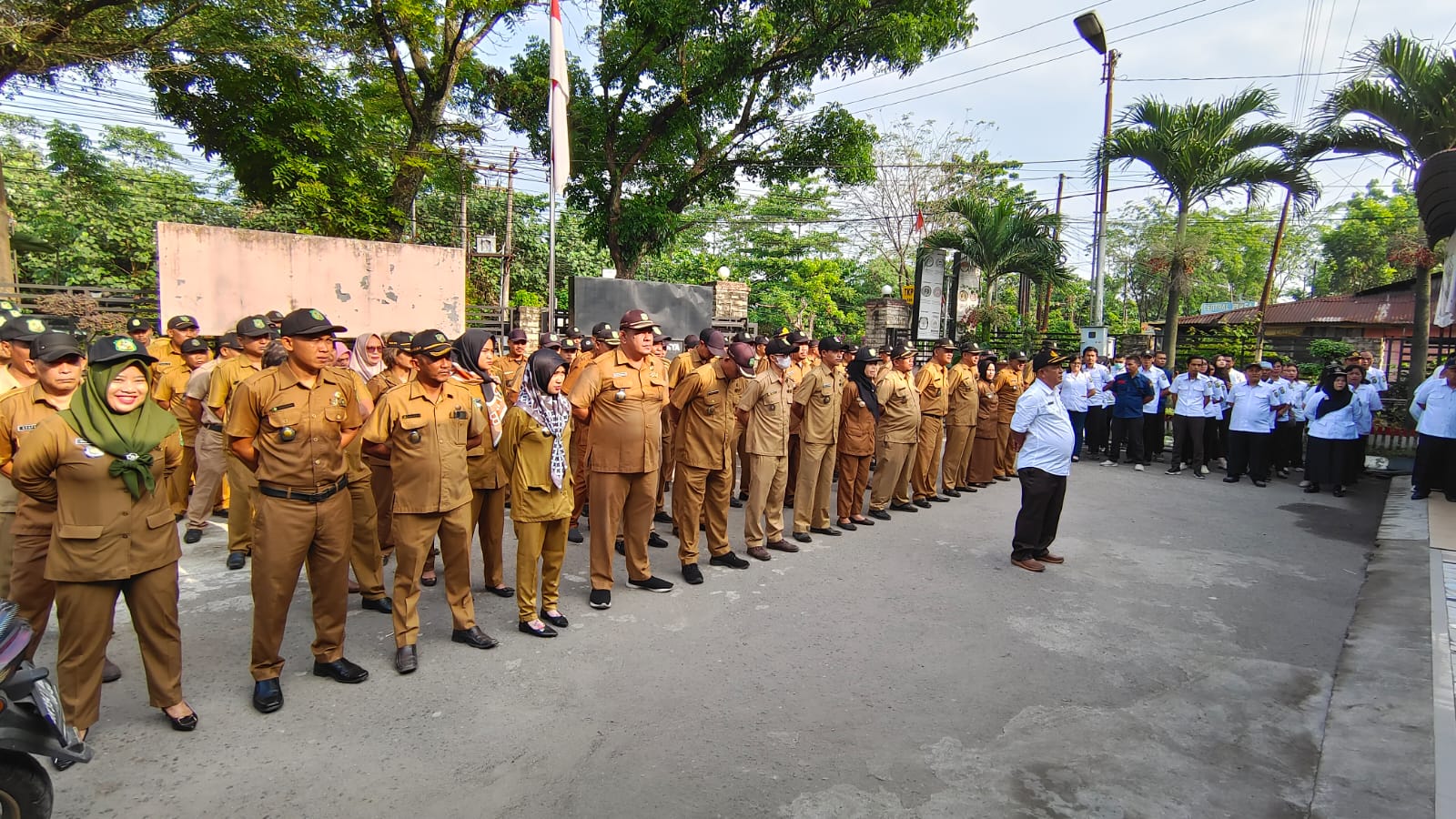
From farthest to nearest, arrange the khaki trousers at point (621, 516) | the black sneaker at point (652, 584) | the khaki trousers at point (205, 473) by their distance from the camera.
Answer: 1. the khaki trousers at point (205, 473)
2. the black sneaker at point (652, 584)
3. the khaki trousers at point (621, 516)

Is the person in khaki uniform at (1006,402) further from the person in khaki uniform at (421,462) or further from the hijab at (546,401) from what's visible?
the person in khaki uniform at (421,462)

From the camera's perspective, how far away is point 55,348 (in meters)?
3.57

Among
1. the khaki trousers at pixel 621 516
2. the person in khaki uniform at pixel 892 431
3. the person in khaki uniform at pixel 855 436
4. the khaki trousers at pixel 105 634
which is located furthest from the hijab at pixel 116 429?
the person in khaki uniform at pixel 892 431

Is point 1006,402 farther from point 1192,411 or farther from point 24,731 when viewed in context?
point 24,731

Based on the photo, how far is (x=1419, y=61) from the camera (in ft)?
32.7

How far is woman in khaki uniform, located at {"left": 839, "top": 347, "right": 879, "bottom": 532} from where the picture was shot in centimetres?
743

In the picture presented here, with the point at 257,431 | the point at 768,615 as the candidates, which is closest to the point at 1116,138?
the point at 768,615

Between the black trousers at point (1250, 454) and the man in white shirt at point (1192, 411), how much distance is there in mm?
387

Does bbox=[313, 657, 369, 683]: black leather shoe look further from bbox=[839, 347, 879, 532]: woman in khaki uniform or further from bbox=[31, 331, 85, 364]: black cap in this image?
bbox=[839, 347, 879, 532]: woman in khaki uniform

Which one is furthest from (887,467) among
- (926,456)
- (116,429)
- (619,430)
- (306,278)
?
(306,278)

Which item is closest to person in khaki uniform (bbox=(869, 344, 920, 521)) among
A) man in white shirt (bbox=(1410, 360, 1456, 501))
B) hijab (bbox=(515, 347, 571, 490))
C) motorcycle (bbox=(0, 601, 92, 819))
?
hijab (bbox=(515, 347, 571, 490))

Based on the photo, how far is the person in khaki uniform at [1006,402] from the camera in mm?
9867

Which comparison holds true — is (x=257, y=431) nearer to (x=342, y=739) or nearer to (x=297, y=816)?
(x=342, y=739)

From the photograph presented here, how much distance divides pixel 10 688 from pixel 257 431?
1.44 metres
